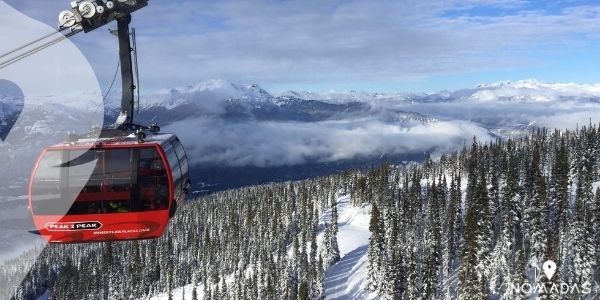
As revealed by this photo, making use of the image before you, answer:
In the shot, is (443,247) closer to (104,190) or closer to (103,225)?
(103,225)

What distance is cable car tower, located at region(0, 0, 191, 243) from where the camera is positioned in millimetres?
21141

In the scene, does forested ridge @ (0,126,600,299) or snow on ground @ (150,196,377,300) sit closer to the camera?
forested ridge @ (0,126,600,299)

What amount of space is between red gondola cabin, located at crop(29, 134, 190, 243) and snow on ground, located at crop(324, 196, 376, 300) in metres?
107

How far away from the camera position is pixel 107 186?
22.0 meters

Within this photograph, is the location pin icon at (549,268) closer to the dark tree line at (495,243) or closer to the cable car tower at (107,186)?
the dark tree line at (495,243)

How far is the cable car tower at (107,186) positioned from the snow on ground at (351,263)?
106901mm

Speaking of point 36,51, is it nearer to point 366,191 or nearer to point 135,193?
point 135,193

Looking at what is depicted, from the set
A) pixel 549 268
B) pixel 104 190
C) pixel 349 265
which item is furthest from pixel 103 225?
pixel 349 265

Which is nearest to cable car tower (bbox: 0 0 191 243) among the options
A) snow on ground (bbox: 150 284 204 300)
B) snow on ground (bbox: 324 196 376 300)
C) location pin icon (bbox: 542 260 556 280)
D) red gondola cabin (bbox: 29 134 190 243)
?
red gondola cabin (bbox: 29 134 190 243)

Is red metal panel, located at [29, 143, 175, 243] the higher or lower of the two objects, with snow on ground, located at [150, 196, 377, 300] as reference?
higher

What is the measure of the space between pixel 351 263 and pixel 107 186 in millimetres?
132390

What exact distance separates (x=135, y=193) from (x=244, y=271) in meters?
148

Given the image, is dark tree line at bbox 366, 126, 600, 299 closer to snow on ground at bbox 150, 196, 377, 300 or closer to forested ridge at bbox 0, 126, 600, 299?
forested ridge at bbox 0, 126, 600, 299

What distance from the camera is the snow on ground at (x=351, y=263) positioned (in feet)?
427
